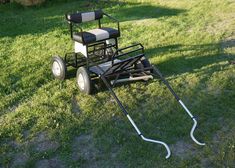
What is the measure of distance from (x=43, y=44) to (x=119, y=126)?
418 cm

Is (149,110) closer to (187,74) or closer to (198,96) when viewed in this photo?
(198,96)

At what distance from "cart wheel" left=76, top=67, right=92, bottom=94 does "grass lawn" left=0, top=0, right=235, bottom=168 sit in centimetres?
13

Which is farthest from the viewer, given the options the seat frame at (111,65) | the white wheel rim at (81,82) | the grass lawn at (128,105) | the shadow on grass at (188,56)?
the shadow on grass at (188,56)

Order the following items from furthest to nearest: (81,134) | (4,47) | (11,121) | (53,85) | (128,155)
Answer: (4,47) → (53,85) → (11,121) → (81,134) → (128,155)

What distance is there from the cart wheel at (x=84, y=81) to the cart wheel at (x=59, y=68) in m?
0.47

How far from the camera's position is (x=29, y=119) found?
5.38m

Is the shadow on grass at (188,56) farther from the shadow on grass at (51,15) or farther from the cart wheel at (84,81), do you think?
the shadow on grass at (51,15)

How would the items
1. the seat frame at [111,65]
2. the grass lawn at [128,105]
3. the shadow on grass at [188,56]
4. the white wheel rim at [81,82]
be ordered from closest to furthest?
the grass lawn at [128,105], the seat frame at [111,65], the white wheel rim at [81,82], the shadow on grass at [188,56]

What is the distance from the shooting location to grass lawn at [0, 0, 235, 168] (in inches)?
177

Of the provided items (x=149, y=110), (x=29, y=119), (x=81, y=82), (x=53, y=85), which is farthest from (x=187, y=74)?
(x=29, y=119)

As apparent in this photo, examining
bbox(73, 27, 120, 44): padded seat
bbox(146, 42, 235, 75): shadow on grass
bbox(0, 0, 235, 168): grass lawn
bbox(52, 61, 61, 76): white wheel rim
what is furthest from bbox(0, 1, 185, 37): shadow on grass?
bbox(73, 27, 120, 44): padded seat

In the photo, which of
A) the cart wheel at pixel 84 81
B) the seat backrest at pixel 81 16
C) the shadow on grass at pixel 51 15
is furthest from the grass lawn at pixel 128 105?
the seat backrest at pixel 81 16

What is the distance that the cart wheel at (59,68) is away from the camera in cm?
639

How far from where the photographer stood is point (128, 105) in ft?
18.5
